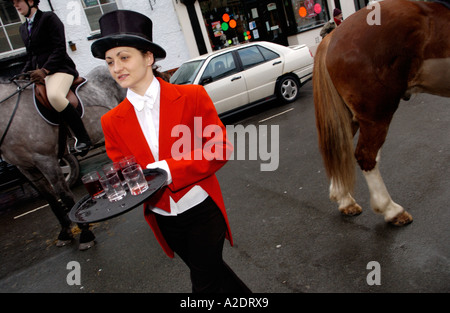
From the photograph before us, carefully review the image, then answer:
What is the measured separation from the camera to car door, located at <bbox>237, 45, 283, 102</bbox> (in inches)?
310

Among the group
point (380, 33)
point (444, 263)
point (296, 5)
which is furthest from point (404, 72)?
point (296, 5)

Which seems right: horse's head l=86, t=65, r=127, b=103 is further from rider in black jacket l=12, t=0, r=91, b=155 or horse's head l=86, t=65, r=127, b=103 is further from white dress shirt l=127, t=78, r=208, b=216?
white dress shirt l=127, t=78, r=208, b=216

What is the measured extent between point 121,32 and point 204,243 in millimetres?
1230

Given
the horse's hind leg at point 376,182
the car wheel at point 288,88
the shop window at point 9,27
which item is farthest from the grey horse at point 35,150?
the shop window at point 9,27

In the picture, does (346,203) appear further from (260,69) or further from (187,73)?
(187,73)

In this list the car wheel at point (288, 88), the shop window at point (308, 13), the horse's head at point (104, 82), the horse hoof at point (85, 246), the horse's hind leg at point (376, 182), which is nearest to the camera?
the horse's hind leg at point (376, 182)

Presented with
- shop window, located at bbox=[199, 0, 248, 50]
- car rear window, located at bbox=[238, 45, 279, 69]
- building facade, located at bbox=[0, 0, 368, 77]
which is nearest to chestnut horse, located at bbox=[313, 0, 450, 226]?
car rear window, located at bbox=[238, 45, 279, 69]

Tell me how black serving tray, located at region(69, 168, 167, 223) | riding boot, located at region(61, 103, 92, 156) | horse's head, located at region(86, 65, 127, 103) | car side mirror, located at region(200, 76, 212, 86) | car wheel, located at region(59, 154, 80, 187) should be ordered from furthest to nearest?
car side mirror, located at region(200, 76, 212, 86) < car wheel, located at region(59, 154, 80, 187) < horse's head, located at region(86, 65, 127, 103) < riding boot, located at region(61, 103, 92, 156) < black serving tray, located at region(69, 168, 167, 223)

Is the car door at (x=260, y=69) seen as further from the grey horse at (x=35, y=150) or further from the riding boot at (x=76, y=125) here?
the grey horse at (x=35, y=150)

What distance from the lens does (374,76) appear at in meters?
2.67

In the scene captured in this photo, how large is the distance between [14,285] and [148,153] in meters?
3.06

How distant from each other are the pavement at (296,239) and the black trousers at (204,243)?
96 centimetres

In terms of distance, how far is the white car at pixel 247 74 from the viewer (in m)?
7.57

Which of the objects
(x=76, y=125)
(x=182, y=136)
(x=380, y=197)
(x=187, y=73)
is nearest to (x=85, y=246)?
(x=76, y=125)
